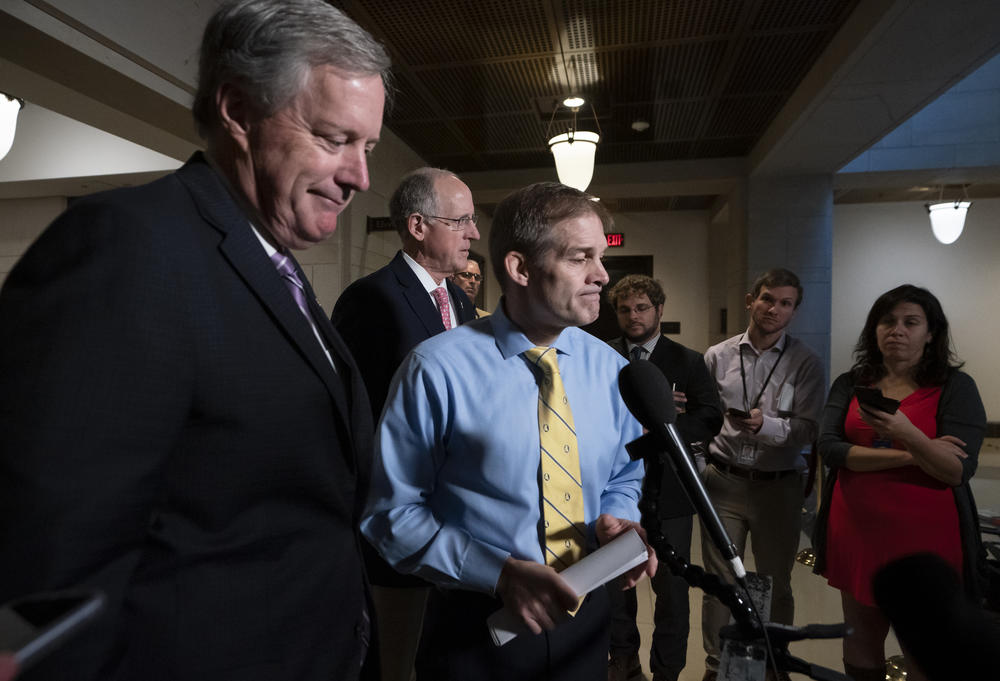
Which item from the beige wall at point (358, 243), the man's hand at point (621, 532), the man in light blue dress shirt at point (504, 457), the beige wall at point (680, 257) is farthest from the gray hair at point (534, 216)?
the beige wall at point (680, 257)

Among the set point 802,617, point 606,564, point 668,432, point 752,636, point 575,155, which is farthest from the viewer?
point 575,155

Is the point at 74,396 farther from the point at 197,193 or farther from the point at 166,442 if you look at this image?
the point at 197,193

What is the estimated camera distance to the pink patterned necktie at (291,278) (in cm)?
92

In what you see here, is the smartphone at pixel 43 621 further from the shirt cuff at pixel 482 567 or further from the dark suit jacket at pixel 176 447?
the shirt cuff at pixel 482 567

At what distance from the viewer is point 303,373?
0.79 m

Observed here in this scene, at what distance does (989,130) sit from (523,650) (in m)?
7.12

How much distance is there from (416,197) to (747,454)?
180cm

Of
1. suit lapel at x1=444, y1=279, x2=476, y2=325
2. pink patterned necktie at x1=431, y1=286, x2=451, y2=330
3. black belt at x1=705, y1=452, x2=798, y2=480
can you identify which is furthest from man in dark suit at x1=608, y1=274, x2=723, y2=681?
pink patterned necktie at x1=431, y1=286, x2=451, y2=330

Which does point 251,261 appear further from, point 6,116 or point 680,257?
point 680,257

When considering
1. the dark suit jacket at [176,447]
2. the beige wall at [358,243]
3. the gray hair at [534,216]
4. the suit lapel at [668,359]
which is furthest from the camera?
the beige wall at [358,243]

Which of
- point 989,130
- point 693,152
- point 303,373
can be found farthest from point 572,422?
point 989,130

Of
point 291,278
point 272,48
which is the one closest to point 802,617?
point 291,278

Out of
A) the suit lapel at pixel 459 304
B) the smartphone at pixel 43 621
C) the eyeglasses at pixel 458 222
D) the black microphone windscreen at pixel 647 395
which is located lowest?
the smartphone at pixel 43 621

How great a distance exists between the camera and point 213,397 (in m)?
0.68
